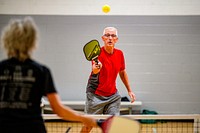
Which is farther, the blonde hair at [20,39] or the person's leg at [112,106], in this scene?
the person's leg at [112,106]

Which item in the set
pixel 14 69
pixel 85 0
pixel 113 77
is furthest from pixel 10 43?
pixel 85 0

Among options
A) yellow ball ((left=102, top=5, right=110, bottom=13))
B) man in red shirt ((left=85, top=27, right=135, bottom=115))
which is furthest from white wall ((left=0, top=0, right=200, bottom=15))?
man in red shirt ((left=85, top=27, right=135, bottom=115))

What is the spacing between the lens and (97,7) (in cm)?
909

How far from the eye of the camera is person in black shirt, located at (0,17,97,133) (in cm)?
257

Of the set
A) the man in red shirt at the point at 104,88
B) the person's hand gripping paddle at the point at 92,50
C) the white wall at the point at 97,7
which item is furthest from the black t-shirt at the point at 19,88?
the white wall at the point at 97,7

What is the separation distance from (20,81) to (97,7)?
6.70 meters

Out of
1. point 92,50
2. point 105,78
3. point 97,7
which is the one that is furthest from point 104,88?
point 97,7

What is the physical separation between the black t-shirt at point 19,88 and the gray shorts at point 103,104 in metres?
2.76

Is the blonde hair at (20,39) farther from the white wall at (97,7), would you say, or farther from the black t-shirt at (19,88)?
the white wall at (97,7)

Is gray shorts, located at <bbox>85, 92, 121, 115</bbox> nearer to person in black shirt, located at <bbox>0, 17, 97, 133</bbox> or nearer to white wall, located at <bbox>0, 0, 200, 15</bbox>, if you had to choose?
person in black shirt, located at <bbox>0, 17, 97, 133</bbox>

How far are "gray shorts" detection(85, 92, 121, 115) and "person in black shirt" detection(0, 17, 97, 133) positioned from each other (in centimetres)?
275

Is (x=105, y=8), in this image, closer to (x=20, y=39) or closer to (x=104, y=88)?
(x=104, y=88)

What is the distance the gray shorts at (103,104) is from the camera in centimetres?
536

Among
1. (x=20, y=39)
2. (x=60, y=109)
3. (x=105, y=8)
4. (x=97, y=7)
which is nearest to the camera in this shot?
(x=20, y=39)
